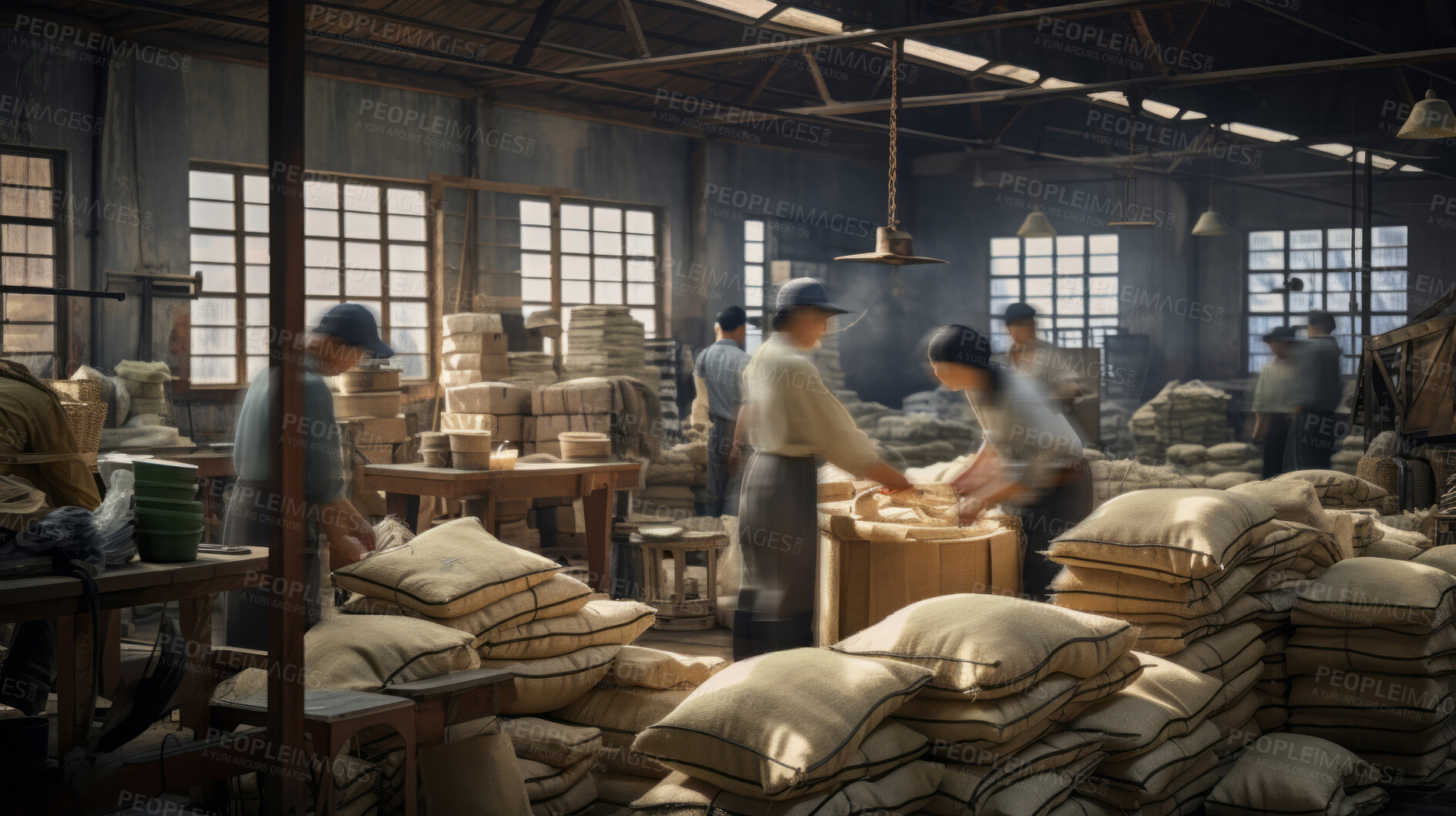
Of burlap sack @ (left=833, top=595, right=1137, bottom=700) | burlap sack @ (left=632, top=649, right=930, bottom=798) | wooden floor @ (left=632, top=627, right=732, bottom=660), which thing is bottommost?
wooden floor @ (left=632, top=627, right=732, bottom=660)

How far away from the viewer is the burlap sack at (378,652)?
11.7 ft

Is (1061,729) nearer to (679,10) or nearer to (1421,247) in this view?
(679,10)

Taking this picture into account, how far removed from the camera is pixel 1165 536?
15.3 feet

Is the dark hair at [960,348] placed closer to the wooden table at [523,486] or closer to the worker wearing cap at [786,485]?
the worker wearing cap at [786,485]

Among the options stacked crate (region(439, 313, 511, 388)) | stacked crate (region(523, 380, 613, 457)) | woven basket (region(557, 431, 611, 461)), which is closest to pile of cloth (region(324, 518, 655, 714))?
woven basket (region(557, 431, 611, 461))

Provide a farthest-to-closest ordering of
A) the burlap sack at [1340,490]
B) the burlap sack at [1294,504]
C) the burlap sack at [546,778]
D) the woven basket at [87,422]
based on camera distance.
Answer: the burlap sack at [1340,490], the woven basket at [87,422], the burlap sack at [1294,504], the burlap sack at [546,778]

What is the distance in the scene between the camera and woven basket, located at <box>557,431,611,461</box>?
311 inches

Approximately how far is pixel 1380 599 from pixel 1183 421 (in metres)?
10.3

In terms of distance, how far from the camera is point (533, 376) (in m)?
11.4

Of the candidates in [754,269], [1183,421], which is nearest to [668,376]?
[754,269]

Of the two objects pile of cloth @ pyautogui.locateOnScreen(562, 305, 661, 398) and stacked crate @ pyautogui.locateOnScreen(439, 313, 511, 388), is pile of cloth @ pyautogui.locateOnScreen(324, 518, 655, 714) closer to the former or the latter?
stacked crate @ pyautogui.locateOnScreen(439, 313, 511, 388)

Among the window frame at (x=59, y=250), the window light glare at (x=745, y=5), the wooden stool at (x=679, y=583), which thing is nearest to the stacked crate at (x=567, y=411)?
the wooden stool at (x=679, y=583)

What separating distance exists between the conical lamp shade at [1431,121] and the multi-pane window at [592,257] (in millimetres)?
6679

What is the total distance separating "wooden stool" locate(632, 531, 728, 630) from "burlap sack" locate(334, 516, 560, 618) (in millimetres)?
2800
